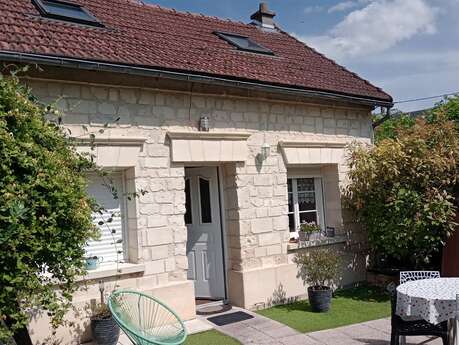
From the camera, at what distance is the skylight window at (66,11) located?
738 centimetres

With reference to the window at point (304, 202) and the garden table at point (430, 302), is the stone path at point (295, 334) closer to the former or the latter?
the garden table at point (430, 302)

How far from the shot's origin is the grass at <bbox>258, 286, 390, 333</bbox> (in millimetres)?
6895

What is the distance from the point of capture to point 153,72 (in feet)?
22.1

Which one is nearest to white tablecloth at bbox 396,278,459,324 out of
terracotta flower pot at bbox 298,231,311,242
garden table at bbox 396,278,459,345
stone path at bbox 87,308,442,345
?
garden table at bbox 396,278,459,345

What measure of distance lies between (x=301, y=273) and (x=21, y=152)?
5849 millimetres

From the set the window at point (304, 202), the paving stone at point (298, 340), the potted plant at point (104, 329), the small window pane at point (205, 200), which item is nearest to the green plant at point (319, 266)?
the window at point (304, 202)

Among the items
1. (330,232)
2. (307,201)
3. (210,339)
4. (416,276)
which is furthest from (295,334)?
(307,201)

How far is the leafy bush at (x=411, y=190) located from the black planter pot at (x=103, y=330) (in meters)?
5.08

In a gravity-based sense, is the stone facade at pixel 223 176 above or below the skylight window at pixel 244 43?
below

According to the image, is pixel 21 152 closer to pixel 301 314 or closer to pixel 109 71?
pixel 109 71

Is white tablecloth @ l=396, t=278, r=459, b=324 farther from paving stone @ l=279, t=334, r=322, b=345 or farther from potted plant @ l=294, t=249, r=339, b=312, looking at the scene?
potted plant @ l=294, t=249, r=339, b=312

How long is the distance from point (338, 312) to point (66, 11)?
6.85 m

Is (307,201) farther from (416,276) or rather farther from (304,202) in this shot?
(416,276)

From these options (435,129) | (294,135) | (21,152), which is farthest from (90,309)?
(435,129)
